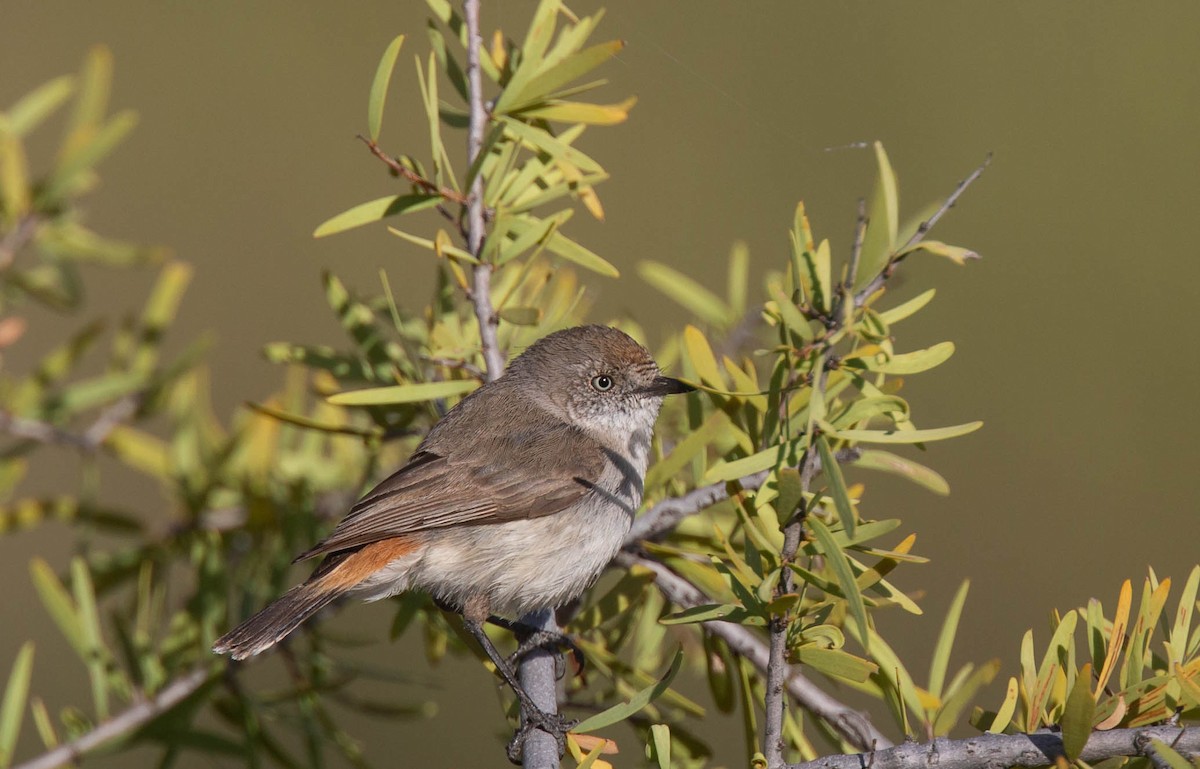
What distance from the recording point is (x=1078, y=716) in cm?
115

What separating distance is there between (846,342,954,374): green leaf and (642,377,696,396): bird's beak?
1136 millimetres

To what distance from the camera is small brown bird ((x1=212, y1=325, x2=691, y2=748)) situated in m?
2.33

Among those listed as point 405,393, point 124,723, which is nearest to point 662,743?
point 405,393

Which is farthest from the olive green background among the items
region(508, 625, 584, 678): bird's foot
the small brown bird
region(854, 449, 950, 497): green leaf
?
region(854, 449, 950, 497): green leaf

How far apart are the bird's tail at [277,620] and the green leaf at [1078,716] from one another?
55.7 inches

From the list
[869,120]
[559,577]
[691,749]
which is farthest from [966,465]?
[691,749]

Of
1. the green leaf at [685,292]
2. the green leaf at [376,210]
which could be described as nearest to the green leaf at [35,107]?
the green leaf at [376,210]

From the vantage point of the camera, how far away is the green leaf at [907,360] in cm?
140

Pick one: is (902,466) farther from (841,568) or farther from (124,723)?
(124,723)

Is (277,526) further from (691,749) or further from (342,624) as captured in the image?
(342,624)

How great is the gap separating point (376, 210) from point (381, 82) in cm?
28

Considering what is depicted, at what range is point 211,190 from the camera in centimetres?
495

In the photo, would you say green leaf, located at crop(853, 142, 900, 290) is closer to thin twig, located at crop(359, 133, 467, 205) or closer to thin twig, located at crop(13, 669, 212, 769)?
thin twig, located at crop(359, 133, 467, 205)

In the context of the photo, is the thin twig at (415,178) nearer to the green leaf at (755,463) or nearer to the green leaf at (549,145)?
the green leaf at (549,145)
